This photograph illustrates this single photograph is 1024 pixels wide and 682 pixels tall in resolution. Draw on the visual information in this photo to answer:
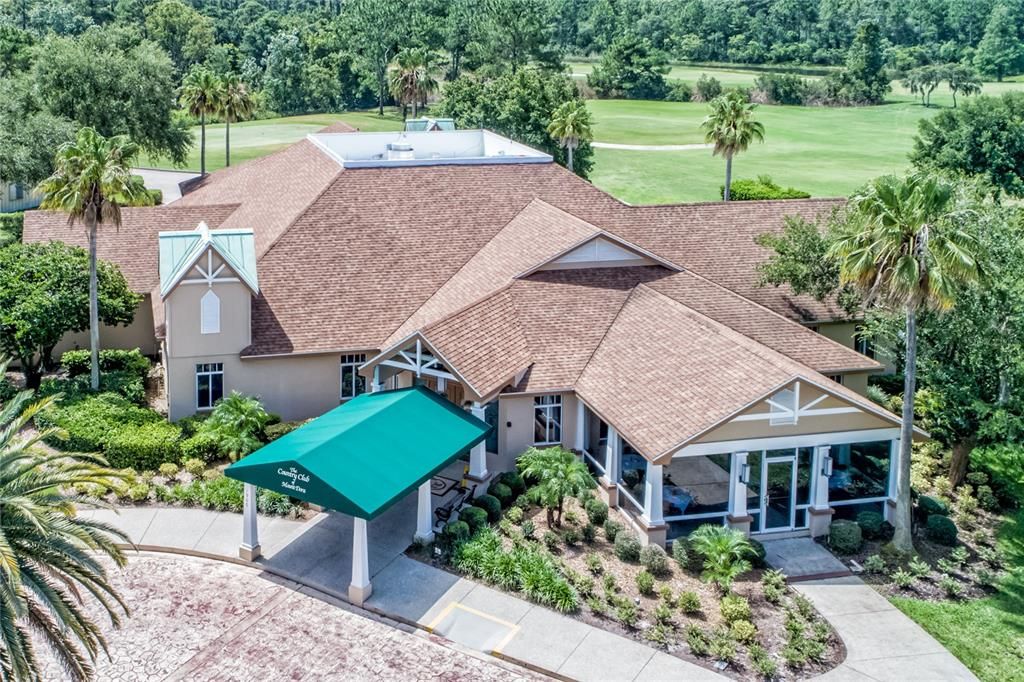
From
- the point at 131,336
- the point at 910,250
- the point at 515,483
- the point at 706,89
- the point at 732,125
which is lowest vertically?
the point at 515,483

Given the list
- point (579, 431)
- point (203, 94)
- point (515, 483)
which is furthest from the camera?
point (203, 94)

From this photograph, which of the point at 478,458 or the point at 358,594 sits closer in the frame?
the point at 358,594

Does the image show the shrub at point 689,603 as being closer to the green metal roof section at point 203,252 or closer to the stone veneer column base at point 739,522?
the stone veneer column base at point 739,522

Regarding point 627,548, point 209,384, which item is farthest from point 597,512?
point 209,384

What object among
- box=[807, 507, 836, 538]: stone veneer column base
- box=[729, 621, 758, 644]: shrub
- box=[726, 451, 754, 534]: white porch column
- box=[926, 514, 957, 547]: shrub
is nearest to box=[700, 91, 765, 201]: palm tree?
box=[926, 514, 957, 547]: shrub

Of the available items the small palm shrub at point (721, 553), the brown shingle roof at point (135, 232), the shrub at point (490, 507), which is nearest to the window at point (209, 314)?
the brown shingle roof at point (135, 232)

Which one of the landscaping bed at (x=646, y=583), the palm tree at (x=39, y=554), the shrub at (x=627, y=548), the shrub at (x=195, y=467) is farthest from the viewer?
the shrub at (x=195, y=467)

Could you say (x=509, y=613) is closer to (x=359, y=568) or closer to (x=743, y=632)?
(x=359, y=568)
